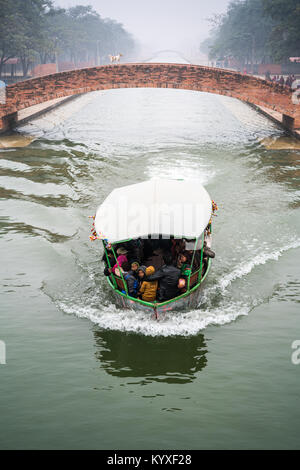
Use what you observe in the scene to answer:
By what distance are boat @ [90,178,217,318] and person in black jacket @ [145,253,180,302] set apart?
150mm

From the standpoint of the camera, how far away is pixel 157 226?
822cm

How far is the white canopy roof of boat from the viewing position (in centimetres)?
820

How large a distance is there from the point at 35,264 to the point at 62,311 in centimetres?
239

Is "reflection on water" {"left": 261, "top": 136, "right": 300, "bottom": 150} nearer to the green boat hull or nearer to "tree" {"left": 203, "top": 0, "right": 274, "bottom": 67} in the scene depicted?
the green boat hull

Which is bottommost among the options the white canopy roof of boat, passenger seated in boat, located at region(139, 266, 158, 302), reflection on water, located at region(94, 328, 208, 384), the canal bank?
reflection on water, located at region(94, 328, 208, 384)

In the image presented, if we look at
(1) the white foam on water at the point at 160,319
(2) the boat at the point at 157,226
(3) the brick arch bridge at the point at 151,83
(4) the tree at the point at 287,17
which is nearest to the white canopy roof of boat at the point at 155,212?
(2) the boat at the point at 157,226

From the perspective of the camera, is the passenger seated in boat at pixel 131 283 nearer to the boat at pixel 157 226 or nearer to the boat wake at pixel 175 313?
the boat at pixel 157 226

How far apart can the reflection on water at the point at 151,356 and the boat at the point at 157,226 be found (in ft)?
1.86

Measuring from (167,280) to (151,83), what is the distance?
18.3 metres

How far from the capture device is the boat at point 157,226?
8070mm

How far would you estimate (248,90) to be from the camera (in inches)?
933

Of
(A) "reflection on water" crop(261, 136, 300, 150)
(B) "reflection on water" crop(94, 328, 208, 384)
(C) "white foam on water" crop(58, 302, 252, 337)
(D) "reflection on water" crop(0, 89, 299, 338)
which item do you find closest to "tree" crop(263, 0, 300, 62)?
(D) "reflection on water" crop(0, 89, 299, 338)

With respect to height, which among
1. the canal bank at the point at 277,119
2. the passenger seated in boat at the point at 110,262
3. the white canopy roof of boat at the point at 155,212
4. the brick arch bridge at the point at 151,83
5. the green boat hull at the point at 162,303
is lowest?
the green boat hull at the point at 162,303
